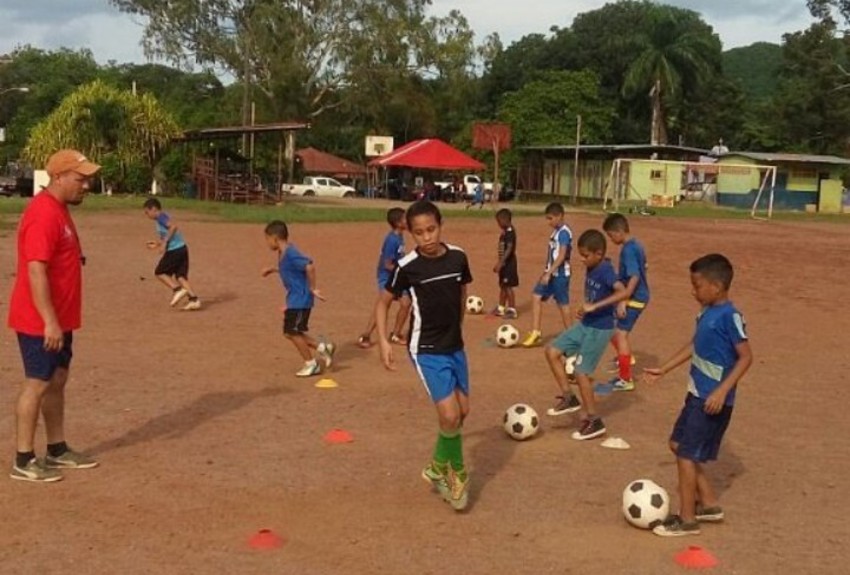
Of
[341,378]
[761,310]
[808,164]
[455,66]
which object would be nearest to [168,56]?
[455,66]

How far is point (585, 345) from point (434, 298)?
84.4 inches

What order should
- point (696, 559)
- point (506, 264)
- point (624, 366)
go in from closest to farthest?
1. point (696, 559)
2. point (624, 366)
3. point (506, 264)

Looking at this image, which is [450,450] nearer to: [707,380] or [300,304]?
[707,380]

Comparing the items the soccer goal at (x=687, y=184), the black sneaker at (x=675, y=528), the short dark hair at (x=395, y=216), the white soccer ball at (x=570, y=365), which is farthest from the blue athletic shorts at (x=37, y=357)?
the soccer goal at (x=687, y=184)

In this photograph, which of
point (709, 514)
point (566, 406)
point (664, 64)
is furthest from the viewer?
point (664, 64)

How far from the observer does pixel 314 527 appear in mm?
5316

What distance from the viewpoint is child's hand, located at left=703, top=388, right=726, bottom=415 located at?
17.5 ft

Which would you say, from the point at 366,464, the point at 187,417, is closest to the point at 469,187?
the point at 187,417

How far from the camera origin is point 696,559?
4.96 metres

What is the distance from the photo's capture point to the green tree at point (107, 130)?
140ft

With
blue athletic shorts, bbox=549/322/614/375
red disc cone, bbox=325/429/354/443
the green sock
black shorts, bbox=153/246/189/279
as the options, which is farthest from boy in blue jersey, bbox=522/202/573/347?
the green sock

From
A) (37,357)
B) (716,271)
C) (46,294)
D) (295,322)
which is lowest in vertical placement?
(295,322)

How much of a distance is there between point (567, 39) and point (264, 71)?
33.5 meters

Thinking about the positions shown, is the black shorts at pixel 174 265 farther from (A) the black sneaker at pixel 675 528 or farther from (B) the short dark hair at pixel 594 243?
(A) the black sneaker at pixel 675 528
